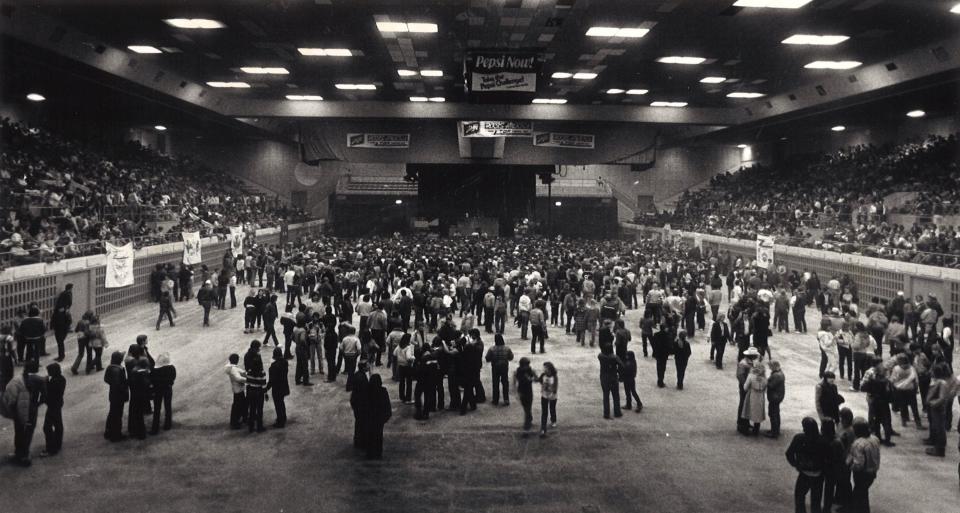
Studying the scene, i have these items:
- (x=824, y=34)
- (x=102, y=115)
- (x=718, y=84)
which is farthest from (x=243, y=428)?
(x=102, y=115)

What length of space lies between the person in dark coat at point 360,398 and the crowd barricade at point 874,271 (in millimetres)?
17808

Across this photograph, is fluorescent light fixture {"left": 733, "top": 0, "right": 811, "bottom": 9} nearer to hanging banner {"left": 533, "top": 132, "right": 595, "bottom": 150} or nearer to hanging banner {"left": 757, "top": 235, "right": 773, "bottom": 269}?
hanging banner {"left": 757, "top": 235, "right": 773, "bottom": 269}

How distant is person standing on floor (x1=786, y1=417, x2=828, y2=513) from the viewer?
723 centimetres

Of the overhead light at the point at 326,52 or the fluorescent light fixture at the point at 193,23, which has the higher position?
the overhead light at the point at 326,52

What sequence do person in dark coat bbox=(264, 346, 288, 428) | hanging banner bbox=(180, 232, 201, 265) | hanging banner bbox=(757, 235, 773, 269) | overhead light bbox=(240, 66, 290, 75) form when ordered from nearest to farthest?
person in dark coat bbox=(264, 346, 288, 428), hanging banner bbox=(757, 235, 773, 269), hanging banner bbox=(180, 232, 201, 265), overhead light bbox=(240, 66, 290, 75)

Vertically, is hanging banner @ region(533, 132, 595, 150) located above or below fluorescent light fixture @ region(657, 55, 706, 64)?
below

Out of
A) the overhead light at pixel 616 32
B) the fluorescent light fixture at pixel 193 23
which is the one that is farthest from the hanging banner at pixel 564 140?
the fluorescent light fixture at pixel 193 23

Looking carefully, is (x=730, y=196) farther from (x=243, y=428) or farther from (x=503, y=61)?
(x=243, y=428)

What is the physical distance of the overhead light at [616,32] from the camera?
62.7ft

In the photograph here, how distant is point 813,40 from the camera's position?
2000 centimetres

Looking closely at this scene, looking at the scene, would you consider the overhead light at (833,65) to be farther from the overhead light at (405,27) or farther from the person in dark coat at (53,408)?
the person in dark coat at (53,408)

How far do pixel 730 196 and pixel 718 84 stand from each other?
16.6 meters

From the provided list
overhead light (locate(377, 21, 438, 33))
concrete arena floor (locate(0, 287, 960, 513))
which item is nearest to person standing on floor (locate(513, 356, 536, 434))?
concrete arena floor (locate(0, 287, 960, 513))

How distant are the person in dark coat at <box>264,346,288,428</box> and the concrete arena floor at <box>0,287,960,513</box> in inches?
11.1
